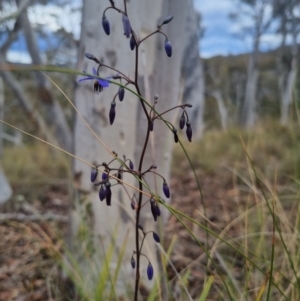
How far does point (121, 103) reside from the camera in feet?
5.14

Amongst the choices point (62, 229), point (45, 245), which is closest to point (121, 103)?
point (45, 245)

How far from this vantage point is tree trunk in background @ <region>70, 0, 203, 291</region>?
1.51 m

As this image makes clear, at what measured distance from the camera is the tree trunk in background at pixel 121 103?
4.97 ft

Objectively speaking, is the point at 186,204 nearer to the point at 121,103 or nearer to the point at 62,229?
the point at 62,229

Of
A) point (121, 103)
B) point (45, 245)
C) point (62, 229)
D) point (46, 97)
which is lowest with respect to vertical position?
point (62, 229)

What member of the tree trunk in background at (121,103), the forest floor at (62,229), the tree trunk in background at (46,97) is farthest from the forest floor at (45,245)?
the tree trunk in background at (46,97)

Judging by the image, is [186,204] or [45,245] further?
[186,204]

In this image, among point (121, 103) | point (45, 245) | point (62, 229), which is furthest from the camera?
point (62, 229)

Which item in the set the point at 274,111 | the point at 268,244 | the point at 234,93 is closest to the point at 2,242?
the point at 268,244

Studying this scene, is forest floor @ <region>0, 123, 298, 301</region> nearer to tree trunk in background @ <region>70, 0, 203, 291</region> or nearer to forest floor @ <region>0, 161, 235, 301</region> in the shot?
forest floor @ <region>0, 161, 235, 301</region>

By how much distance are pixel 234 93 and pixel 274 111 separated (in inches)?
174

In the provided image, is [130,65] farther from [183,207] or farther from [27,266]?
[183,207]

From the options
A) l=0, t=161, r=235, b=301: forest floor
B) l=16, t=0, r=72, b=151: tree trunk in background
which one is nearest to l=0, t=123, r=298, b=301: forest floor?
l=0, t=161, r=235, b=301: forest floor

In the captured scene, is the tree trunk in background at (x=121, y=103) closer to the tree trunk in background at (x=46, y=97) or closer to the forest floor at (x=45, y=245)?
the forest floor at (x=45, y=245)
